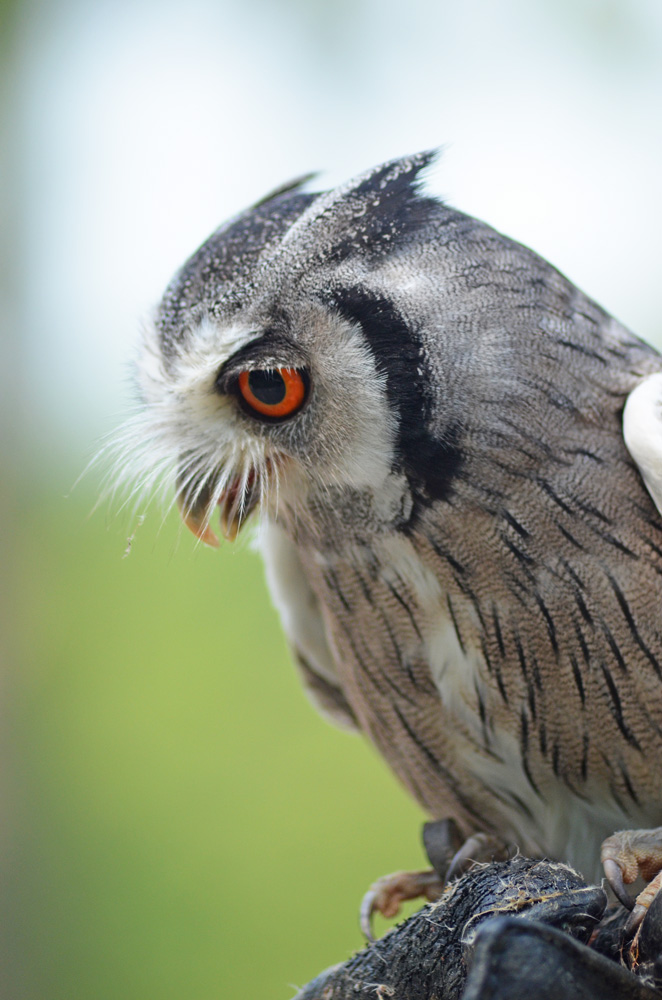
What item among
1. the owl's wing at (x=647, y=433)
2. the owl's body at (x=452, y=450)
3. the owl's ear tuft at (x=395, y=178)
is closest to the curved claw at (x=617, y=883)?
the owl's body at (x=452, y=450)

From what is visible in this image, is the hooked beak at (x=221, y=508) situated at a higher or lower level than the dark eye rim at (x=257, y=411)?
lower

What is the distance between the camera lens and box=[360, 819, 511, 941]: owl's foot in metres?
0.99

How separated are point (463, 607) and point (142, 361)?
1.57 ft

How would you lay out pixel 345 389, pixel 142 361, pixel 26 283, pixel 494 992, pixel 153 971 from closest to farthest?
pixel 494 992, pixel 345 389, pixel 142 361, pixel 153 971, pixel 26 283

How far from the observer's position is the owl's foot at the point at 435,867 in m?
0.99

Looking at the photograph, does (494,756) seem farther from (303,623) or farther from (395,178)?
(395,178)

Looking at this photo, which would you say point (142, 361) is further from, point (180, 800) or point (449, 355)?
point (180, 800)

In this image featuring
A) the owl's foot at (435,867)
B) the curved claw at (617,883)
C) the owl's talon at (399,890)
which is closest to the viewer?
the curved claw at (617,883)

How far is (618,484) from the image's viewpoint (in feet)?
2.74

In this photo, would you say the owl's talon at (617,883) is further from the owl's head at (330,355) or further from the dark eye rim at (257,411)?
the dark eye rim at (257,411)

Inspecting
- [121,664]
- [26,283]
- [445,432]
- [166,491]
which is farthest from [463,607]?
[26,283]

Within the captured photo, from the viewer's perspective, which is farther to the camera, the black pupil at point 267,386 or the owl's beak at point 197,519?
the owl's beak at point 197,519

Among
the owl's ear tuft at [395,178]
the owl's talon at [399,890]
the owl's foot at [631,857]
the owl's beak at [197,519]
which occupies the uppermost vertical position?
the owl's ear tuft at [395,178]

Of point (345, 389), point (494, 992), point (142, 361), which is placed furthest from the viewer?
point (142, 361)
